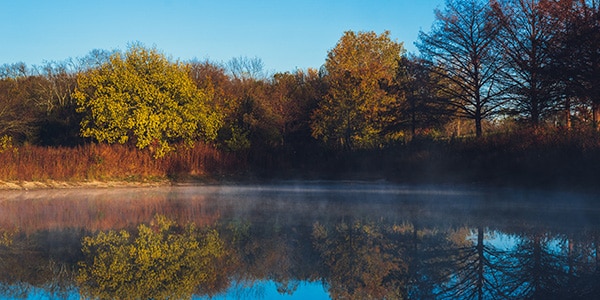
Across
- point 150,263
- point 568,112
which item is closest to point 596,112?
point 568,112

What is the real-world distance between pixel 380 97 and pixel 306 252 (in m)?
33.6

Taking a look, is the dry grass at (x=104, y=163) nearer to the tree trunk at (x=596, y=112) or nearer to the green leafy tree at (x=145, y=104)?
the green leafy tree at (x=145, y=104)

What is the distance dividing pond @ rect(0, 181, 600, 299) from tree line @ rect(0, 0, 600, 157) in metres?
13.6

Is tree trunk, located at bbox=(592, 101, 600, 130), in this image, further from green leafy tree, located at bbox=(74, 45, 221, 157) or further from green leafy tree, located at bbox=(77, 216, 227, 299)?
green leafy tree, located at bbox=(74, 45, 221, 157)

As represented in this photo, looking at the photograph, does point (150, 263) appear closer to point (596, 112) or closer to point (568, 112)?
point (596, 112)

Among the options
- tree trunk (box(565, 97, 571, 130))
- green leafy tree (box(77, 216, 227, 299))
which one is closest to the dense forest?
tree trunk (box(565, 97, 571, 130))

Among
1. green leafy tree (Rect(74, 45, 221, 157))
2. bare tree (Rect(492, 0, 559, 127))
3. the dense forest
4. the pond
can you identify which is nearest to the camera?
the pond

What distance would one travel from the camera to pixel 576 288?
6734 millimetres

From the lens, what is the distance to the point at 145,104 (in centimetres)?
3525

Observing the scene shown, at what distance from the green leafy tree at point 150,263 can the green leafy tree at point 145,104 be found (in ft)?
77.8

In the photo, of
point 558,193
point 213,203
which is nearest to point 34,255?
point 213,203

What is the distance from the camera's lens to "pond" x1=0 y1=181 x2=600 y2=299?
7023 millimetres

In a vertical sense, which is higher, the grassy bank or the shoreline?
the grassy bank

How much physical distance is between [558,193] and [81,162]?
24.3m
